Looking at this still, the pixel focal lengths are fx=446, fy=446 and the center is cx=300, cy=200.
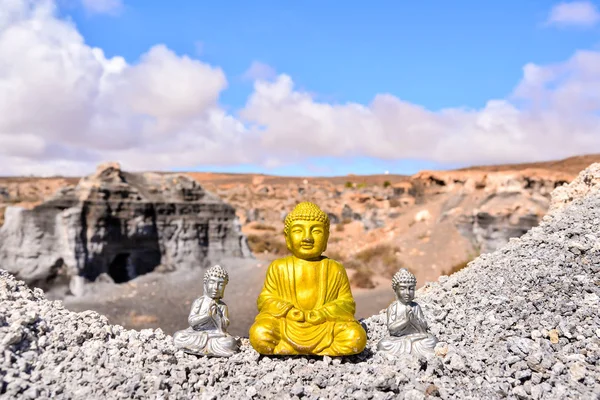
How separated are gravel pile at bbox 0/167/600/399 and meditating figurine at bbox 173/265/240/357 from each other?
13 cm

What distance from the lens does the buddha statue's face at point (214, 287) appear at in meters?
5.45

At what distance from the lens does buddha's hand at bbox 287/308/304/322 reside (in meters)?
5.29

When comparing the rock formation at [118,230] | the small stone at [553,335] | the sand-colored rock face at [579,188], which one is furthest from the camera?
the rock formation at [118,230]

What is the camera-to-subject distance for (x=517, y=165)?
50344 mm

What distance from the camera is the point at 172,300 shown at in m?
15.9

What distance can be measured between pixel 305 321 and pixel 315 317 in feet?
0.44

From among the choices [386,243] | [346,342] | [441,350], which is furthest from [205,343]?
[386,243]

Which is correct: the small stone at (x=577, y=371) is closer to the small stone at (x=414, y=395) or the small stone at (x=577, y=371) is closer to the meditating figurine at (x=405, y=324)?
the meditating figurine at (x=405, y=324)

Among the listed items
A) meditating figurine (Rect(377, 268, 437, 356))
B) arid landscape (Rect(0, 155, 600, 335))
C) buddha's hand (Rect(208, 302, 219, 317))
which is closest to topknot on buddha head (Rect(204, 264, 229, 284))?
buddha's hand (Rect(208, 302, 219, 317))

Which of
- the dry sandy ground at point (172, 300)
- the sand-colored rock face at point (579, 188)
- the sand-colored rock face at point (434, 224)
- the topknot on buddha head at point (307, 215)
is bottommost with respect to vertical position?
the dry sandy ground at point (172, 300)

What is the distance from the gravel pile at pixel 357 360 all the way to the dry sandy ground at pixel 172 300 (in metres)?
7.90

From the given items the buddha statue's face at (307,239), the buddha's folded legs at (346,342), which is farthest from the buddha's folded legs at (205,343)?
the buddha statue's face at (307,239)

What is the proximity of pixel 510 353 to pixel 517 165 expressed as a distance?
167ft

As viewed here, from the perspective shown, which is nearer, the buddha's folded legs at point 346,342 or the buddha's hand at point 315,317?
the buddha's folded legs at point 346,342
